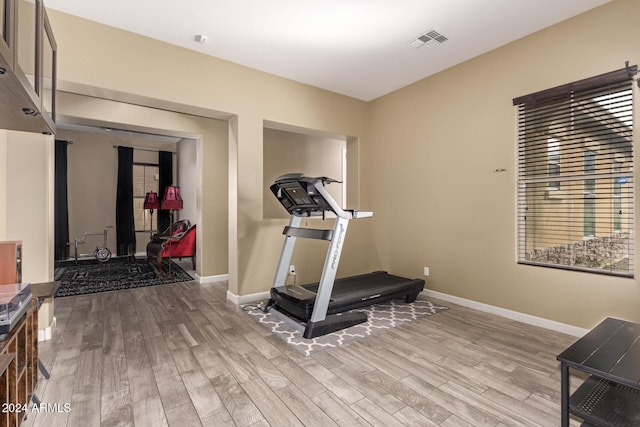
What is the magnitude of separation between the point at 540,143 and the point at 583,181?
0.54m

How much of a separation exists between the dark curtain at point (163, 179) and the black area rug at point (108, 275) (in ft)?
4.26

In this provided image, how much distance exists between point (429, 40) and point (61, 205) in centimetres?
784

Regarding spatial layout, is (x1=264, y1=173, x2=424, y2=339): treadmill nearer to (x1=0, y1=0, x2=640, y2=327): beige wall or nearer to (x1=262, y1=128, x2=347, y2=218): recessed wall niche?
(x1=0, y1=0, x2=640, y2=327): beige wall

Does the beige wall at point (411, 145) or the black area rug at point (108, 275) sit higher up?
the beige wall at point (411, 145)

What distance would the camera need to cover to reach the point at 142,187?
26.3 feet

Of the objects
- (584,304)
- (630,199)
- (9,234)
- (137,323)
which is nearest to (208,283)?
(137,323)

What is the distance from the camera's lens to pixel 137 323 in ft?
10.7

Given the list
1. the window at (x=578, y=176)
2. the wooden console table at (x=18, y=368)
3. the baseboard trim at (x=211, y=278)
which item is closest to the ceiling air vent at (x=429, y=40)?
the window at (x=578, y=176)

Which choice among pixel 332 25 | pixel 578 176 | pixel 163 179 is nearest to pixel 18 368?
pixel 332 25

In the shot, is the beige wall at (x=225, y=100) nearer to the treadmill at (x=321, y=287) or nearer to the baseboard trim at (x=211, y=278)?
the baseboard trim at (x=211, y=278)

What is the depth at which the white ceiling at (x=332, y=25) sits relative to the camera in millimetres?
2762

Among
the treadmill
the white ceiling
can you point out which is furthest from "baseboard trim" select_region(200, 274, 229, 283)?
the white ceiling

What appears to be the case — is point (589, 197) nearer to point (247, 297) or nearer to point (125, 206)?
point (247, 297)

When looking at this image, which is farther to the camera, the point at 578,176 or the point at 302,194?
the point at 302,194
